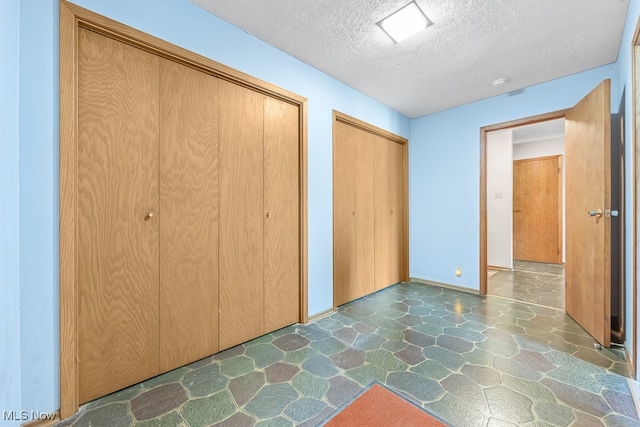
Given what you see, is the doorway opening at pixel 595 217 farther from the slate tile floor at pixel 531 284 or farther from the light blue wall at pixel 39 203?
the light blue wall at pixel 39 203

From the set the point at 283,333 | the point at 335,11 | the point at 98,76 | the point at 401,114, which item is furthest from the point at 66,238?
the point at 401,114

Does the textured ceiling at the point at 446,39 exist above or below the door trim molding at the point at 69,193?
above

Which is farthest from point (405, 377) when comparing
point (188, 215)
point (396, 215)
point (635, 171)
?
point (396, 215)

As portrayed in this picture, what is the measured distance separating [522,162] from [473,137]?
335 cm

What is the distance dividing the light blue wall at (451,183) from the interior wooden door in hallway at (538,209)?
3293mm

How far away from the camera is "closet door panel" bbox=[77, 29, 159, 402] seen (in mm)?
1440

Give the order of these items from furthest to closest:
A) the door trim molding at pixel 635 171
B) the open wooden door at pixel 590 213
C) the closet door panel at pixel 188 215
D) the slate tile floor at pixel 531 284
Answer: the slate tile floor at pixel 531 284 < the open wooden door at pixel 590 213 < the closet door panel at pixel 188 215 < the door trim molding at pixel 635 171

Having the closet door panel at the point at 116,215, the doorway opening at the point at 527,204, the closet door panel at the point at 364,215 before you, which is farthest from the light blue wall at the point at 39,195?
the doorway opening at the point at 527,204

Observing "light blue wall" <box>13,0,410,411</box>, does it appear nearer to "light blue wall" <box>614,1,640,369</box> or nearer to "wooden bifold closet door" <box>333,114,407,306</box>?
"wooden bifold closet door" <box>333,114,407,306</box>

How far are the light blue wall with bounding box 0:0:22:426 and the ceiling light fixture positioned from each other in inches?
84.4

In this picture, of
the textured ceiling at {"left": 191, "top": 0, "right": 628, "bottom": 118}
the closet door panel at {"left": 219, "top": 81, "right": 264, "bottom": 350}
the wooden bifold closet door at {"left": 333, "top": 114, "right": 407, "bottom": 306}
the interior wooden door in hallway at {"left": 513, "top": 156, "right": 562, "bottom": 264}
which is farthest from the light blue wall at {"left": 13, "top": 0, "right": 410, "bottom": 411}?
the interior wooden door in hallway at {"left": 513, "top": 156, "right": 562, "bottom": 264}

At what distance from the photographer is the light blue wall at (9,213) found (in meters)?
1.10

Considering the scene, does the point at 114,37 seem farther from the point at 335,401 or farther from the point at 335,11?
the point at 335,401

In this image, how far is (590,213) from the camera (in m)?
2.13
